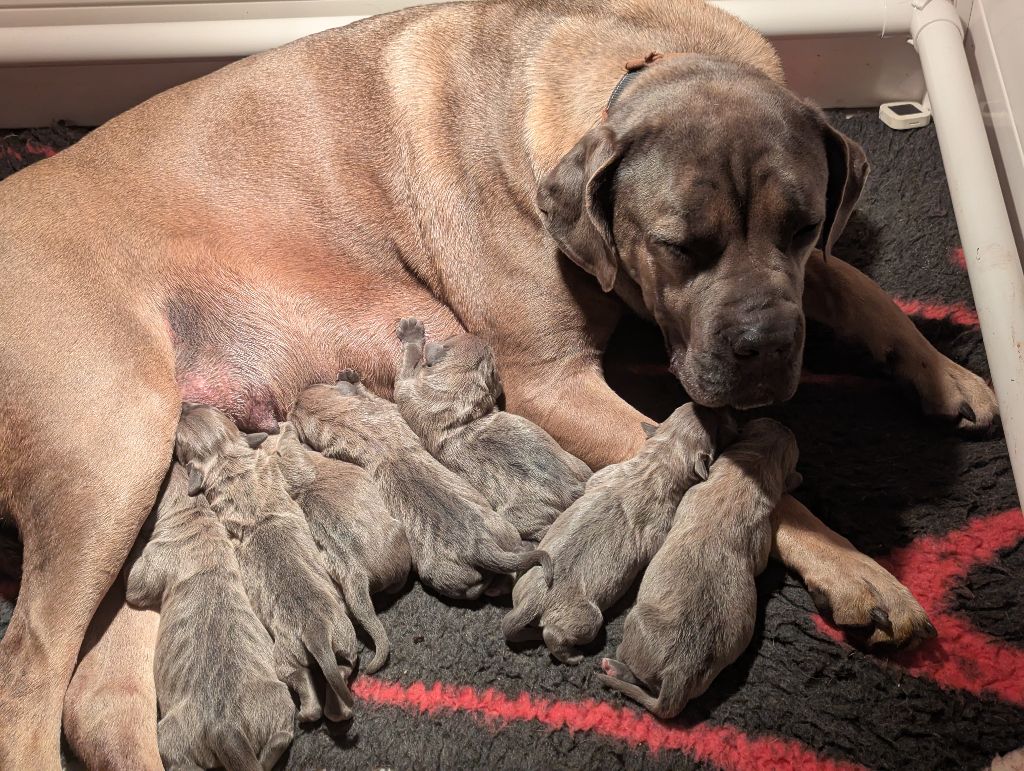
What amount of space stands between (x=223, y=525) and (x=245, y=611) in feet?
0.90

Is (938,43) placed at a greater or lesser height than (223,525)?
greater

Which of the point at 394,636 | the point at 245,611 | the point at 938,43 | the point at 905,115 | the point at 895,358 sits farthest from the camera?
the point at 905,115

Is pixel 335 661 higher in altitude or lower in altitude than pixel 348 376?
lower

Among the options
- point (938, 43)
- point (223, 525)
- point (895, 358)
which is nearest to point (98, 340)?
point (223, 525)

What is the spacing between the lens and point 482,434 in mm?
2541

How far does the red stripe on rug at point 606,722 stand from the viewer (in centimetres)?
212

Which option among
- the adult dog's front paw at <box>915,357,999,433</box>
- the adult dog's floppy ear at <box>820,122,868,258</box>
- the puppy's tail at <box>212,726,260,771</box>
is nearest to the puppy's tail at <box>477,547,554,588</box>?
the puppy's tail at <box>212,726,260,771</box>

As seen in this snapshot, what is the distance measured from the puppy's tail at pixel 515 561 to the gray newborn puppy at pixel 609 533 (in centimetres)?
2

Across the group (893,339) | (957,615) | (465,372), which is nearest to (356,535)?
(465,372)

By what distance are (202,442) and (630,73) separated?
1.39m

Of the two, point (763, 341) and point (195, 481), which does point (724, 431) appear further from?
point (195, 481)

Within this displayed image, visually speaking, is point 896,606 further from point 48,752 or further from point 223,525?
point 48,752

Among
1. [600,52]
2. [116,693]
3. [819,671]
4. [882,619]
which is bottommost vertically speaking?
[116,693]

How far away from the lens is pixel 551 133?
2.56m
